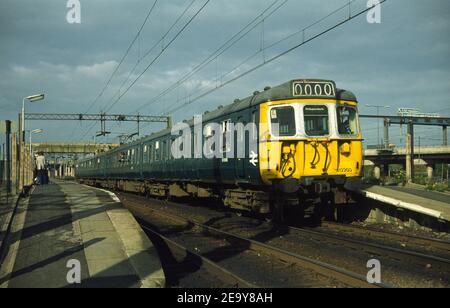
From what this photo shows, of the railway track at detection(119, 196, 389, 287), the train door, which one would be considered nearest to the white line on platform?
the train door

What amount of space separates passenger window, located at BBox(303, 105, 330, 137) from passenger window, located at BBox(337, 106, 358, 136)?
0.39 m

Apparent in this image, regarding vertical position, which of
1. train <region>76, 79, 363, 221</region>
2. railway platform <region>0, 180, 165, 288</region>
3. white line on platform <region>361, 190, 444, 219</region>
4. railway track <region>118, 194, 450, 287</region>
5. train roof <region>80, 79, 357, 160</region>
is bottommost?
railway track <region>118, 194, 450, 287</region>

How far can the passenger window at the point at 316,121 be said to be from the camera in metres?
12.0

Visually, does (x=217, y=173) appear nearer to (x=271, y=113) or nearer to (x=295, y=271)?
(x=271, y=113)

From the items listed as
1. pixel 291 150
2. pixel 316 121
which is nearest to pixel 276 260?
pixel 291 150

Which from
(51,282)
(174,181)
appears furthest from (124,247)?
(174,181)

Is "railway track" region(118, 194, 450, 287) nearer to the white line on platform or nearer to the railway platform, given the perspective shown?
the white line on platform

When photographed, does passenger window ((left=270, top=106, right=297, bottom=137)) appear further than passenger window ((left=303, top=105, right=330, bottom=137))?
No

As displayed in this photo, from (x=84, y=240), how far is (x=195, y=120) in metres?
9.01

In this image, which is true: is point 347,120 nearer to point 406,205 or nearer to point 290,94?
point 290,94

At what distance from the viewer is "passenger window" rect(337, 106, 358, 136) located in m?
12.3

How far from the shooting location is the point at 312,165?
1184cm

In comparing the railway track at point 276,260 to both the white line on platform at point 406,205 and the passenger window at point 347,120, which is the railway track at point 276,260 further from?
the white line on platform at point 406,205

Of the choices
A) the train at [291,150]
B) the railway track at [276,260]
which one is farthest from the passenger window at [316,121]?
the railway track at [276,260]
